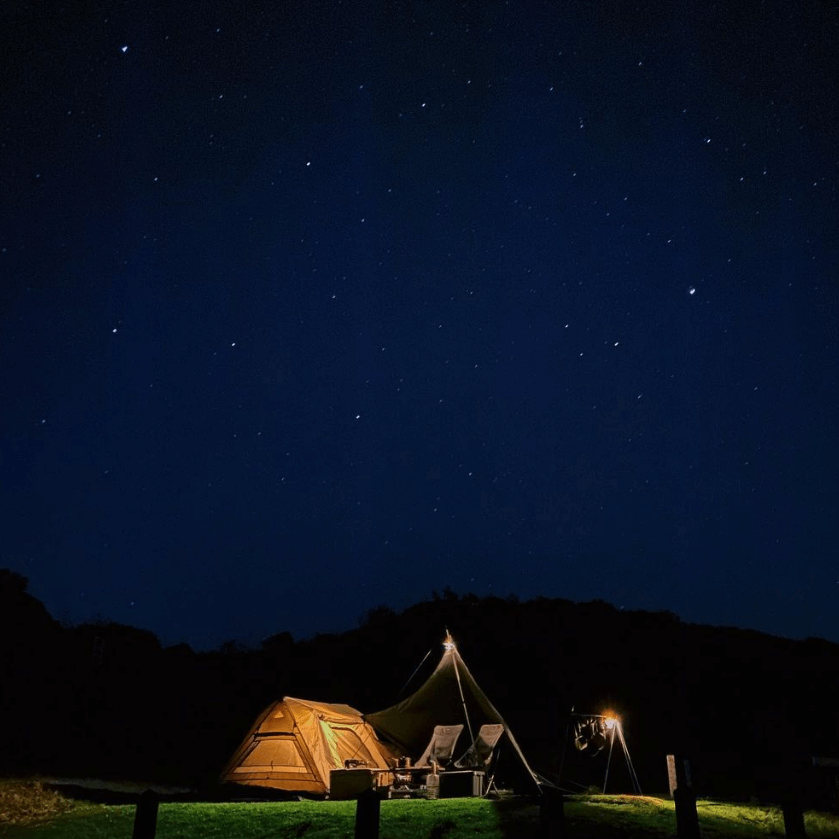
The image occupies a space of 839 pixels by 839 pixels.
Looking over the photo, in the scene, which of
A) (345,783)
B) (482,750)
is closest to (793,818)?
(345,783)

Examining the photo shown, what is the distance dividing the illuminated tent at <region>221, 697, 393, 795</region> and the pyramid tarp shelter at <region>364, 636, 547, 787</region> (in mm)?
644

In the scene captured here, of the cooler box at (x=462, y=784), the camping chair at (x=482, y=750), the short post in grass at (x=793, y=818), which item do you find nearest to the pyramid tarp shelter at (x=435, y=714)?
the camping chair at (x=482, y=750)

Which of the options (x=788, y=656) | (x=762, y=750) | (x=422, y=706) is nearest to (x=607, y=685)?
(x=788, y=656)

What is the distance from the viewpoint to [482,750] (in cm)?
1381

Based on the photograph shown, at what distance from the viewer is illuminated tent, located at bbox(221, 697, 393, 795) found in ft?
45.4

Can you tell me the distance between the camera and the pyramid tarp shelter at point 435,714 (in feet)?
51.4

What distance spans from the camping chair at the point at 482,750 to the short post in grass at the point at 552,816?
1035 centimetres

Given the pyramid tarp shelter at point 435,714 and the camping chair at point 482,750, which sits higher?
the pyramid tarp shelter at point 435,714

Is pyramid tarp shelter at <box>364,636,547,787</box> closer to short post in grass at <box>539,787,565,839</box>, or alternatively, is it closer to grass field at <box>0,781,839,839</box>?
grass field at <box>0,781,839,839</box>

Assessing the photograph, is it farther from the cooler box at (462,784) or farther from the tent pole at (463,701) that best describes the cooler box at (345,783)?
the tent pole at (463,701)

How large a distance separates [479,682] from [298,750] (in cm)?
1977

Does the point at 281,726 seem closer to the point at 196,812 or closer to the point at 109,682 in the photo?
the point at 196,812

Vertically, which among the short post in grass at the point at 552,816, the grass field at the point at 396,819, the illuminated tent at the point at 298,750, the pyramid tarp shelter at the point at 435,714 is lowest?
the grass field at the point at 396,819

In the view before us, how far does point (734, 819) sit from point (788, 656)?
2553cm
